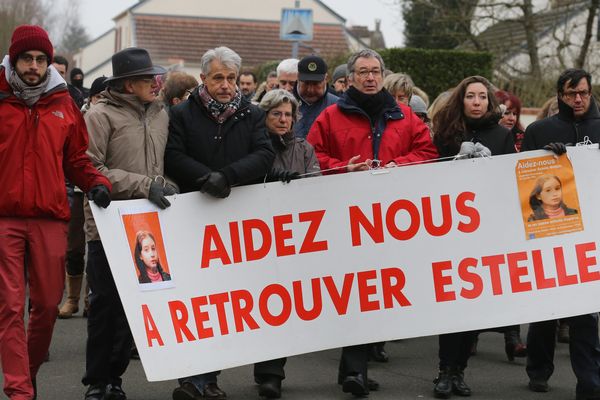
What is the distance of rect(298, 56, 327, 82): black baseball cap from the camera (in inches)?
398

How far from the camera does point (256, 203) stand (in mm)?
7316

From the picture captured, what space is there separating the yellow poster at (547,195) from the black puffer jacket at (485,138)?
30cm

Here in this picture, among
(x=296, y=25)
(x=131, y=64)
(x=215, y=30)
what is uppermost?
(x=215, y=30)

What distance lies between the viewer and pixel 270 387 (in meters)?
7.45

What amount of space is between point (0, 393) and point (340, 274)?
7.37ft

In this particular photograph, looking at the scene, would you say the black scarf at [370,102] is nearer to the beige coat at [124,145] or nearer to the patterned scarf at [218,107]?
the patterned scarf at [218,107]

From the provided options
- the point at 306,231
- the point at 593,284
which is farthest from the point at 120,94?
the point at 593,284

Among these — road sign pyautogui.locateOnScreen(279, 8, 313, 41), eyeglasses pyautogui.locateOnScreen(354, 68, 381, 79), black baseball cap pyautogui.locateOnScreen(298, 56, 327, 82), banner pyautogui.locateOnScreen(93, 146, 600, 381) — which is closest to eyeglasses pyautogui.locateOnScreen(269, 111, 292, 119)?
eyeglasses pyautogui.locateOnScreen(354, 68, 381, 79)

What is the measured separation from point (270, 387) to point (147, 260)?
1.21 m

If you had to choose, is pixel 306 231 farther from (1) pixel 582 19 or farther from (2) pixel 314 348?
(1) pixel 582 19

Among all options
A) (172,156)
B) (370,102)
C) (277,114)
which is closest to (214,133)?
(172,156)

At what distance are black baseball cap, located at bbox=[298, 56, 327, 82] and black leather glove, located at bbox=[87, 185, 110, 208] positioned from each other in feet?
12.0

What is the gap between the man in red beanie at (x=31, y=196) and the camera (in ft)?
21.4

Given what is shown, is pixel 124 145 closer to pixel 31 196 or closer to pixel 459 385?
pixel 31 196
